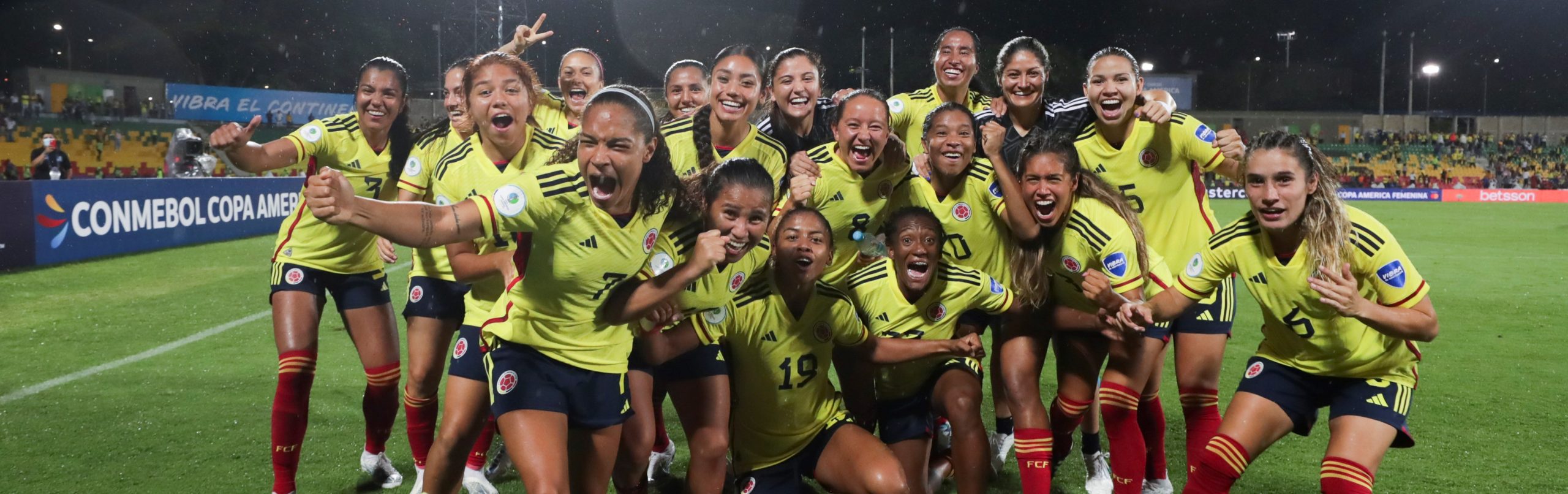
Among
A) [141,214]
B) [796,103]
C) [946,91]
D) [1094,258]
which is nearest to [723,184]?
[796,103]

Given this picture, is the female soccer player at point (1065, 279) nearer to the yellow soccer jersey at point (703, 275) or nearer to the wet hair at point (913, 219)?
the wet hair at point (913, 219)

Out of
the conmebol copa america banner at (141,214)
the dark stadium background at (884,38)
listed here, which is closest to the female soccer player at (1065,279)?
the conmebol copa america banner at (141,214)

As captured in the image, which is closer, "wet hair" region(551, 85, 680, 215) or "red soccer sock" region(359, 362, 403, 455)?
"wet hair" region(551, 85, 680, 215)

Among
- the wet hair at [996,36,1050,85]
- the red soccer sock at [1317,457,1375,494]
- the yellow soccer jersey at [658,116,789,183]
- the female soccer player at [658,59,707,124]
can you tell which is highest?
the wet hair at [996,36,1050,85]

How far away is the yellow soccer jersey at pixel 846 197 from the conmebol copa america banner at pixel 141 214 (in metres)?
12.2

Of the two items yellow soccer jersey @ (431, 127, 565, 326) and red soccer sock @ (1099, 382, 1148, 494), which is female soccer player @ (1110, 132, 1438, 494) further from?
yellow soccer jersey @ (431, 127, 565, 326)

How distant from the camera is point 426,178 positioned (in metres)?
4.79

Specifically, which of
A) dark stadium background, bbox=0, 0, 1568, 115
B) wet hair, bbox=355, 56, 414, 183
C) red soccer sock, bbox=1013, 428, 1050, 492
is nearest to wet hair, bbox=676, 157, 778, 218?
red soccer sock, bbox=1013, 428, 1050, 492

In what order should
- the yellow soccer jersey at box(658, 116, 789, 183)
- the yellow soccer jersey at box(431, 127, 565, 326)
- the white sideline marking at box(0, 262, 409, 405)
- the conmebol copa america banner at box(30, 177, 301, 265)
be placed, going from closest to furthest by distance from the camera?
the yellow soccer jersey at box(431, 127, 565, 326) → the yellow soccer jersey at box(658, 116, 789, 183) → the white sideline marking at box(0, 262, 409, 405) → the conmebol copa america banner at box(30, 177, 301, 265)

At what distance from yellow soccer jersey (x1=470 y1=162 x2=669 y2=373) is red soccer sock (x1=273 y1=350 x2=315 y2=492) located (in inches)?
60.3

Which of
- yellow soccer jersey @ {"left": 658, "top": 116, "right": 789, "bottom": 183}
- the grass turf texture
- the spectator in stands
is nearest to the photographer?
yellow soccer jersey @ {"left": 658, "top": 116, "right": 789, "bottom": 183}

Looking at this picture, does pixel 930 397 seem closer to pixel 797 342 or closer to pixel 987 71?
pixel 797 342

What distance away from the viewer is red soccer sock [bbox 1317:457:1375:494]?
3.61 m

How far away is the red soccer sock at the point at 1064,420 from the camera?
4867 millimetres
